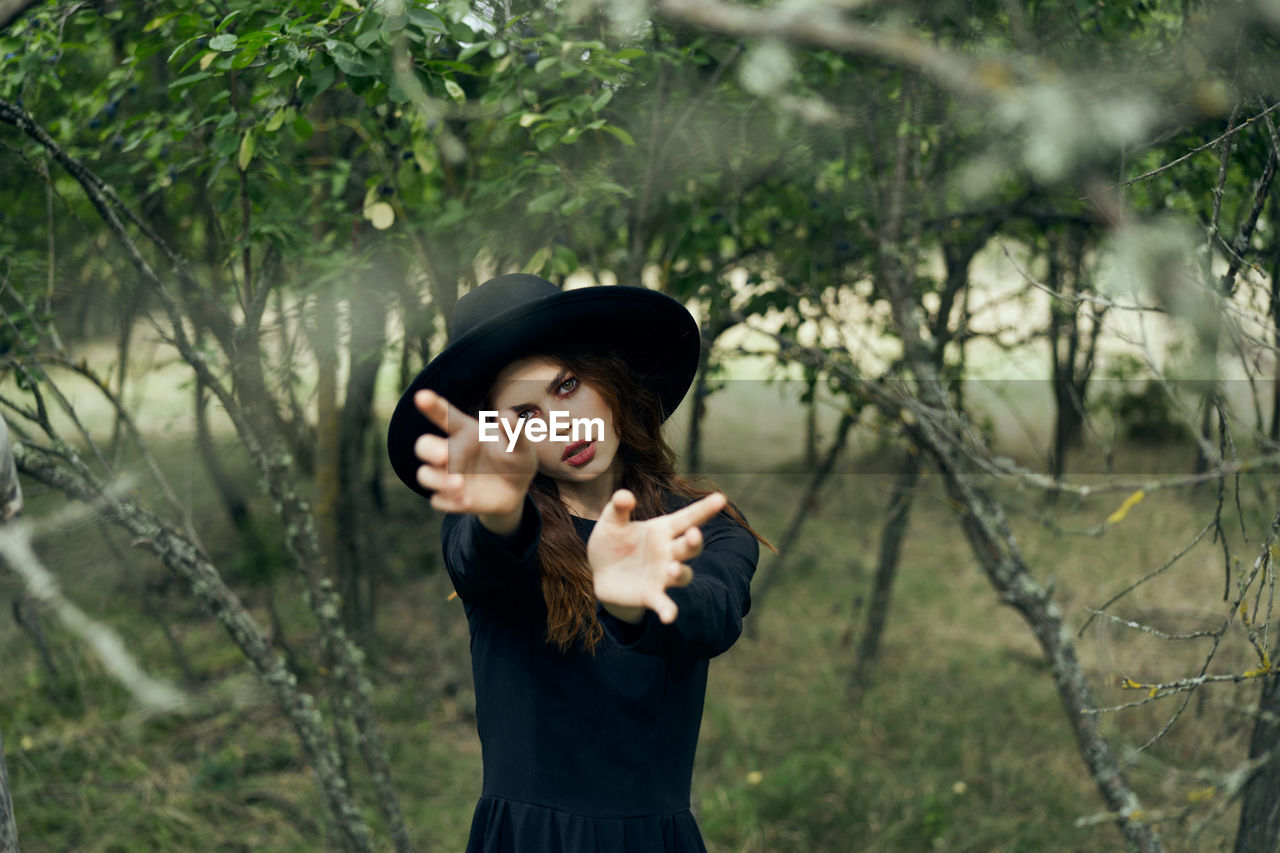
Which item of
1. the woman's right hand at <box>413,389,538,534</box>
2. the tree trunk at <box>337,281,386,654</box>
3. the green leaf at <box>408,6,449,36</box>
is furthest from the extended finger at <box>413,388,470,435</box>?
the tree trunk at <box>337,281,386,654</box>

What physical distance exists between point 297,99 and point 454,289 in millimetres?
1062

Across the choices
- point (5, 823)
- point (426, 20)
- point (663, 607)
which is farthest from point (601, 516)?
point (426, 20)

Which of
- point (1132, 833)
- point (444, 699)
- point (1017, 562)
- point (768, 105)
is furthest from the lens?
point (444, 699)

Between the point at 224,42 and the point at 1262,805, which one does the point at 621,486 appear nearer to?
the point at 224,42

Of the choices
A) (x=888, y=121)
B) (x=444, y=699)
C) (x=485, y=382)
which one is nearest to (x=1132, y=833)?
(x=485, y=382)

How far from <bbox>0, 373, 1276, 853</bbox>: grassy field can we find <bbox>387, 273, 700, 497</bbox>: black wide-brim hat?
117 centimetres

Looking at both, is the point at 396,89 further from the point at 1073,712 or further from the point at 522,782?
the point at 1073,712

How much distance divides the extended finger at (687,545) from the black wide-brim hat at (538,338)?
1.60 ft

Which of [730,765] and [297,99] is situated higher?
[297,99]

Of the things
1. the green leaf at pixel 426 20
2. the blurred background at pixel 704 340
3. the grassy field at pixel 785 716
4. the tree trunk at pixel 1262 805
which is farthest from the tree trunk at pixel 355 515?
the tree trunk at pixel 1262 805

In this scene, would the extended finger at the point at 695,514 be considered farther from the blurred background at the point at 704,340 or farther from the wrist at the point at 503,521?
the blurred background at the point at 704,340

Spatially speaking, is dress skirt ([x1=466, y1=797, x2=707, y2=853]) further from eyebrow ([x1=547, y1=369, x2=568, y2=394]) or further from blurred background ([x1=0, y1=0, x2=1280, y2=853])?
eyebrow ([x1=547, y1=369, x2=568, y2=394])

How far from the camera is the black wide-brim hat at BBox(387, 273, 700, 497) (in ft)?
5.22

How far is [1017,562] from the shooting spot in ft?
9.68
